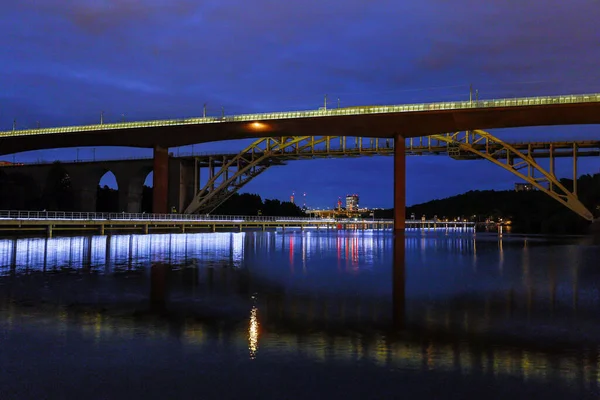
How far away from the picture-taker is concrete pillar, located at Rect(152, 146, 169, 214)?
75.5 metres

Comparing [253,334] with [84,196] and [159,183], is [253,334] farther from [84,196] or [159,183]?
[84,196]

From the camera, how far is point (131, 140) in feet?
251

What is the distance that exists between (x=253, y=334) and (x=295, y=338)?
0.64 meters

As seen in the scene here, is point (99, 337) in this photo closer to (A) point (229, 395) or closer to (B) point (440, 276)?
(A) point (229, 395)

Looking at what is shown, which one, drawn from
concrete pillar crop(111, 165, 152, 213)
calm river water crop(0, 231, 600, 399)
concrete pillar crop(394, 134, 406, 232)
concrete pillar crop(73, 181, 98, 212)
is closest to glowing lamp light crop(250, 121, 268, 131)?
concrete pillar crop(394, 134, 406, 232)

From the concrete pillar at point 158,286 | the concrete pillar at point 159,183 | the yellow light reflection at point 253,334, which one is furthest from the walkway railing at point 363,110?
the yellow light reflection at point 253,334

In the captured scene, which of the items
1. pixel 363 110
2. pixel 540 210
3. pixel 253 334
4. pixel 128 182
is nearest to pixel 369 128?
pixel 363 110

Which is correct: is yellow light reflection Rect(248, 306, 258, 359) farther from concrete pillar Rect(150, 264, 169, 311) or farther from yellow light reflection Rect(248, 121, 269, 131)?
yellow light reflection Rect(248, 121, 269, 131)

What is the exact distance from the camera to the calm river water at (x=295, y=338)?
5.46m

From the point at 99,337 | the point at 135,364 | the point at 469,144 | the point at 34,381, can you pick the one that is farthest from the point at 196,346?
the point at 469,144

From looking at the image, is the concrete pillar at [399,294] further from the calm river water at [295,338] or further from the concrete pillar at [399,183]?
the concrete pillar at [399,183]

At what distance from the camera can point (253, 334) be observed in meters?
7.74

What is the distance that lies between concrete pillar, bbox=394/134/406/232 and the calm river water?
49579 mm

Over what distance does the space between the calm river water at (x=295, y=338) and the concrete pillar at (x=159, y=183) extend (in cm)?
6225
